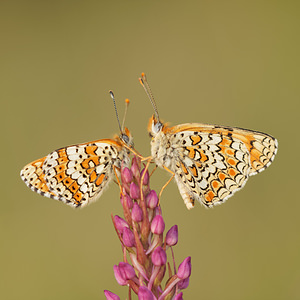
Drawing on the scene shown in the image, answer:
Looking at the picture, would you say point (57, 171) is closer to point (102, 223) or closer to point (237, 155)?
point (237, 155)

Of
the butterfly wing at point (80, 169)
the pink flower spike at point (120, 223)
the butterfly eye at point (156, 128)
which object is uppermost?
the butterfly eye at point (156, 128)

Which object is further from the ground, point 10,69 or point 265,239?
point 10,69

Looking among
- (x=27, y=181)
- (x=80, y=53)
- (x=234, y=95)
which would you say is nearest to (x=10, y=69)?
(x=80, y=53)

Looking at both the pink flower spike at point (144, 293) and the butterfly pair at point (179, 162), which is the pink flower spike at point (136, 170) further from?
the pink flower spike at point (144, 293)

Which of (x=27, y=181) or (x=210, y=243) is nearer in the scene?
(x=27, y=181)

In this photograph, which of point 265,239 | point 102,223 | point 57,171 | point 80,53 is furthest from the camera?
point 80,53

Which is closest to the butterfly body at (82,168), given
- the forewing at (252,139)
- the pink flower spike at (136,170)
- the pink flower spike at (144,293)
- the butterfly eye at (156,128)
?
the butterfly eye at (156,128)

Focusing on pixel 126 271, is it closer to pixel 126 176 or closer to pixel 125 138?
pixel 126 176

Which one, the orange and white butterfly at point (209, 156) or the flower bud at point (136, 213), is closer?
the flower bud at point (136, 213)
